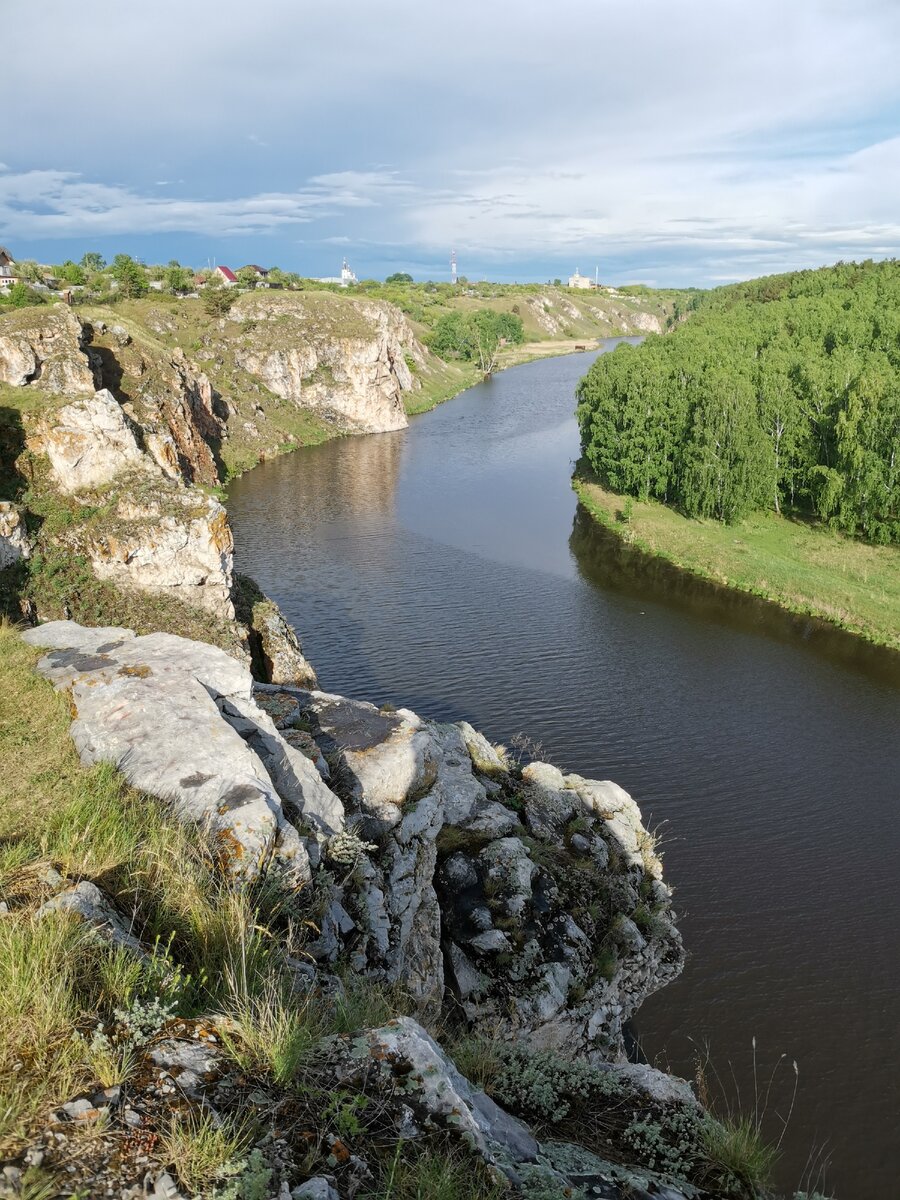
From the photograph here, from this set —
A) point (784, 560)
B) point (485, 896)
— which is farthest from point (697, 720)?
point (784, 560)

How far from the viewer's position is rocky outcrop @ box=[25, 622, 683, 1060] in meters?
8.49

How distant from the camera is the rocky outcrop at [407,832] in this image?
27.9ft

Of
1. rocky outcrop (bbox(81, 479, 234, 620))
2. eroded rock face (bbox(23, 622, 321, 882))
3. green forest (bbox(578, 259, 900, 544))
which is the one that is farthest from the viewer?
green forest (bbox(578, 259, 900, 544))

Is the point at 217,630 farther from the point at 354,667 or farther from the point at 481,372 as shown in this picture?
the point at 481,372

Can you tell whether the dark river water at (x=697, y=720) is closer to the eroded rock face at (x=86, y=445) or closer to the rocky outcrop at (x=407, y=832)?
the rocky outcrop at (x=407, y=832)

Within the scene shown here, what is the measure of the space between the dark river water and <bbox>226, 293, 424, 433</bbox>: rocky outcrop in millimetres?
32017

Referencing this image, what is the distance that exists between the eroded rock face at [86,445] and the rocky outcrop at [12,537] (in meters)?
3.54

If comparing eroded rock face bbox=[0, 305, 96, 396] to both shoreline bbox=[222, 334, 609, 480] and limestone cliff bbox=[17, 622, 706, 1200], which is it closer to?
shoreline bbox=[222, 334, 609, 480]

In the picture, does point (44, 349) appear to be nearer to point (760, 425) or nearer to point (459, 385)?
point (760, 425)

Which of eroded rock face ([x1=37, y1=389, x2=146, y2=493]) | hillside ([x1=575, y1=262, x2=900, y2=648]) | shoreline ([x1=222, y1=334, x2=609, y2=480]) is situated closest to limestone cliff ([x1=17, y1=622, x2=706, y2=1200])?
eroded rock face ([x1=37, y1=389, x2=146, y2=493])

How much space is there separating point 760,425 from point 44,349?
4627 cm

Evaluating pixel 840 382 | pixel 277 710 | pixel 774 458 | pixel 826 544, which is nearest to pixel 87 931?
pixel 277 710

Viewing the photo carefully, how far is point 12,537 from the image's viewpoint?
2448cm

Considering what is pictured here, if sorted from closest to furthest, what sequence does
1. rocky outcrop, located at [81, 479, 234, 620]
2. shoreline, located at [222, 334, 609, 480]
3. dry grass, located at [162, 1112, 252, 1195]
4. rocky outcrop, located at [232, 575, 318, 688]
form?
dry grass, located at [162, 1112, 252, 1195], rocky outcrop, located at [81, 479, 234, 620], rocky outcrop, located at [232, 575, 318, 688], shoreline, located at [222, 334, 609, 480]
